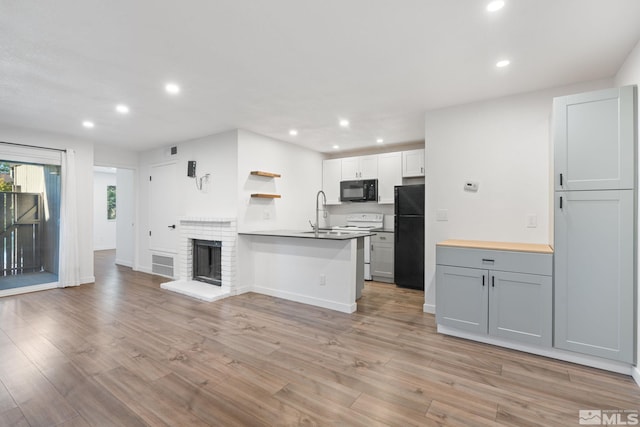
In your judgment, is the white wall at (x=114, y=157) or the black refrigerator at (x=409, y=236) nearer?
the black refrigerator at (x=409, y=236)

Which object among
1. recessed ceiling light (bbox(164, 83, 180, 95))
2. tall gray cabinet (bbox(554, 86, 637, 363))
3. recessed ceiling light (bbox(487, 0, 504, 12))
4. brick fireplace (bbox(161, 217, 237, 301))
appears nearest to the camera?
recessed ceiling light (bbox(487, 0, 504, 12))

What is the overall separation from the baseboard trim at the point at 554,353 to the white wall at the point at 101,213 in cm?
1078

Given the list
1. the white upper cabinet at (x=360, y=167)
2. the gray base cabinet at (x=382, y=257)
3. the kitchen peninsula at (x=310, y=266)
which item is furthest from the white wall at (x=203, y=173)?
the gray base cabinet at (x=382, y=257)

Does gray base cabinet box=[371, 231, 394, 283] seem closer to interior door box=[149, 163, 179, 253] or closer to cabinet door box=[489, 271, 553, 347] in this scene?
cabinet door box=[489, 271, 553, 347]

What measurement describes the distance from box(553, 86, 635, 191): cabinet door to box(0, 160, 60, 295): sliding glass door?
22.8 ft

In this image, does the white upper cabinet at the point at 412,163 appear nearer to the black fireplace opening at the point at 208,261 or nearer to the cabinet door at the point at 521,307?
the cabinet door at the point at 521,307

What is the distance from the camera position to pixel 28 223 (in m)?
4.88

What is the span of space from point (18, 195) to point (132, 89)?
344cm

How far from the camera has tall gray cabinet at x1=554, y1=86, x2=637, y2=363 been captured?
91.0 inches

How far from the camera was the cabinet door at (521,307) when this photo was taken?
2.60m

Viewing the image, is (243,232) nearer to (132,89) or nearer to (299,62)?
(132,89)

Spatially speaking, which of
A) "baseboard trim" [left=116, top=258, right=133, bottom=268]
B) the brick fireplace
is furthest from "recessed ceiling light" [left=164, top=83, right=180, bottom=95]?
"baseboard trim" [left=116, top=258, right=133, bottom=268]

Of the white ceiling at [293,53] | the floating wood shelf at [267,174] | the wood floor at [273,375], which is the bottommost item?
the wood floor at [273,375]

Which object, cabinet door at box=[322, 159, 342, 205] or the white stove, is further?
cabinet door at box=[322, 159, 342, 205]
